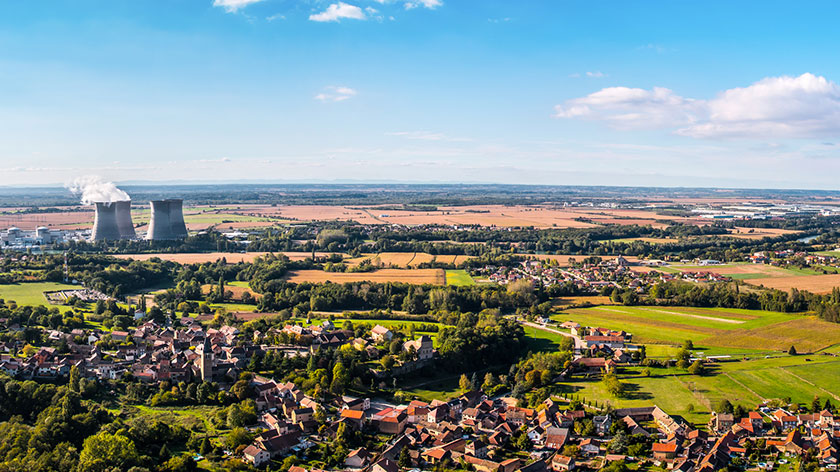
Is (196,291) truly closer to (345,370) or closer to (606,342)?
(345,370)

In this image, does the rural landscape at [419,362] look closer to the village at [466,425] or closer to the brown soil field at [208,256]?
the village at [466,425]

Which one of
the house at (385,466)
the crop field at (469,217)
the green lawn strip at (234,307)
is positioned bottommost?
the house at (385,466)

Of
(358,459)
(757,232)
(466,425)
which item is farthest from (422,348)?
(757,232)

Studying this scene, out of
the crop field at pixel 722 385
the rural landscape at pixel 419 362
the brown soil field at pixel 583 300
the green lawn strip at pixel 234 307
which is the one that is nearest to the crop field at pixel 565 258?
the rural landscape at pixel 419 362

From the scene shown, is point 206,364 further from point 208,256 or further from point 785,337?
point 208,256

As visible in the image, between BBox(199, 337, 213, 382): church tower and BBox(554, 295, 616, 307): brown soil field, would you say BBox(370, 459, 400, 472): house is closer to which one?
BBox(199, 337, 213, 382): church tower

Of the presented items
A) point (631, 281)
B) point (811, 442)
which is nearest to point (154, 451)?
point (811, 442)
